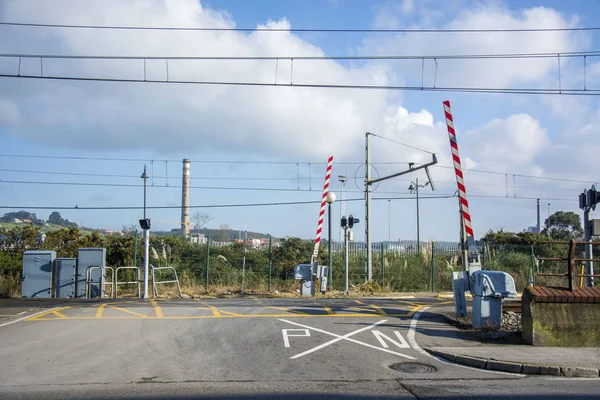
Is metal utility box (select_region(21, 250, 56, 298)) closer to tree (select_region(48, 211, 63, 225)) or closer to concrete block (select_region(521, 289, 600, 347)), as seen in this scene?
concrete block (select_region(521, 289, 600, 347))

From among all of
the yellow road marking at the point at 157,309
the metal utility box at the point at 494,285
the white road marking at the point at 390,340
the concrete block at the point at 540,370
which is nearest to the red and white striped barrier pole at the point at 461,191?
the metal utility box at the point at 494,285

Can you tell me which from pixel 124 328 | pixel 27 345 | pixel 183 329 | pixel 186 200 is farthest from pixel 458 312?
pixel 186 200

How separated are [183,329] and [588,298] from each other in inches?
316

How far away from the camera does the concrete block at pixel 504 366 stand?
8740 mm

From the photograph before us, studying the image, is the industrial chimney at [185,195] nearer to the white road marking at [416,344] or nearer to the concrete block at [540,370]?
the white road marking at [416,344]

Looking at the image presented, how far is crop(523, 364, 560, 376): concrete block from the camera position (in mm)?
8555

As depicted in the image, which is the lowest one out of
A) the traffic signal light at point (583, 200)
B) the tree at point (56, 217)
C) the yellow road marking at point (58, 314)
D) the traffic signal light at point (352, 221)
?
the yellow road marking at point (58, 314)

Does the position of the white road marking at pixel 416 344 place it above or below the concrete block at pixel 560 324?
below

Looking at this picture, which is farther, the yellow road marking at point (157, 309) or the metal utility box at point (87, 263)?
the metal utility box at point (87, 263)

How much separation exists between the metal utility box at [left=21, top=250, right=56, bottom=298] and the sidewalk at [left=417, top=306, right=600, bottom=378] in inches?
544

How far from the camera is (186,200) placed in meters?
57.9

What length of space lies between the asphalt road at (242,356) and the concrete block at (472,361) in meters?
0.26

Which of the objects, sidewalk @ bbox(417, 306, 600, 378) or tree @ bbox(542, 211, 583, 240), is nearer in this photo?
sidewalk @ bbox(417, 306, 600, 378)

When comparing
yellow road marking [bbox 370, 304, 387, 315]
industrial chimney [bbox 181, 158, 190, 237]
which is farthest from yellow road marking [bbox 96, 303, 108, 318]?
industrial chimney [bbox 181, 158, 190, 237]
